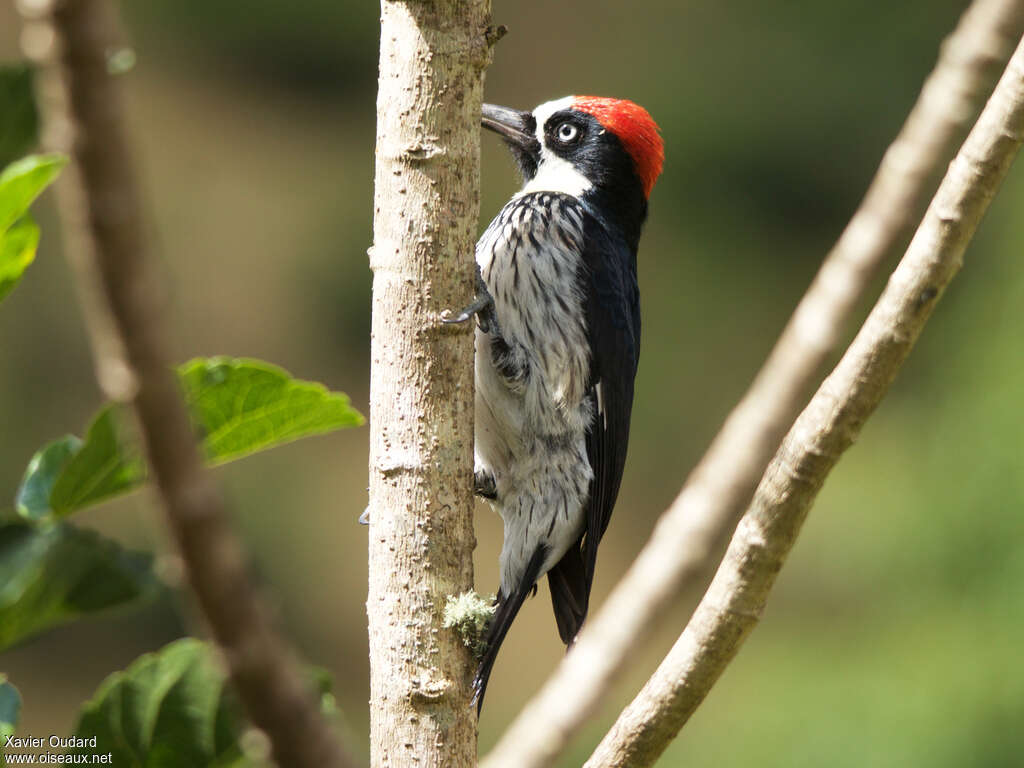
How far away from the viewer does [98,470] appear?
1.15m

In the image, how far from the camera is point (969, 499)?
408cm

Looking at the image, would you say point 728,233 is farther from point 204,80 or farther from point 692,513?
point 692,513

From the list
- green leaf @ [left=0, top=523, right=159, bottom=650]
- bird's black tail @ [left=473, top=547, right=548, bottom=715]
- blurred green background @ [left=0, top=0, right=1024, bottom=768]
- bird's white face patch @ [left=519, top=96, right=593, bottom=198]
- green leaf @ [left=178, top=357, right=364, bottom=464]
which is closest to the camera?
green leaf @ [left=0, top=523, right=159, bottom=650]

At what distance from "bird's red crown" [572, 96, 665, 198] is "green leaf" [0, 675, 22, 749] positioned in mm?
2024

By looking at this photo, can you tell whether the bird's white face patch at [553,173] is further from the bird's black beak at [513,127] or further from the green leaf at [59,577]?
the green leaf at [59,577]

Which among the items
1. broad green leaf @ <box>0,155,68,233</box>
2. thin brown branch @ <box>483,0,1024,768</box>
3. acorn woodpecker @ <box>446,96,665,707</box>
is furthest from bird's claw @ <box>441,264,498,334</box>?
thin brown branch @ <box>483,0,1024,768</box>

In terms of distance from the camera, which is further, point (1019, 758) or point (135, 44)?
point (135, 44)

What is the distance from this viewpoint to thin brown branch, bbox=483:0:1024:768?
2.42 ft

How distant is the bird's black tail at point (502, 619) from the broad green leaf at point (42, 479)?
2.20 feet

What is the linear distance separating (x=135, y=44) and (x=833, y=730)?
564 centimetres

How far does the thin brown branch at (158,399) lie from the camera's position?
19.2 inches

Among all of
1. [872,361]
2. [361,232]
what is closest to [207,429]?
[872,361]

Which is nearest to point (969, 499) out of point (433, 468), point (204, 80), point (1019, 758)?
point (1019, 758)

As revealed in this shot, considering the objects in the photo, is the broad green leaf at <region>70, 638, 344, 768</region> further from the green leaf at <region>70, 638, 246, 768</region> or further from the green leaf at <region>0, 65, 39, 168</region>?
the green leaf at <region>0, 65, 39, 168</region>
